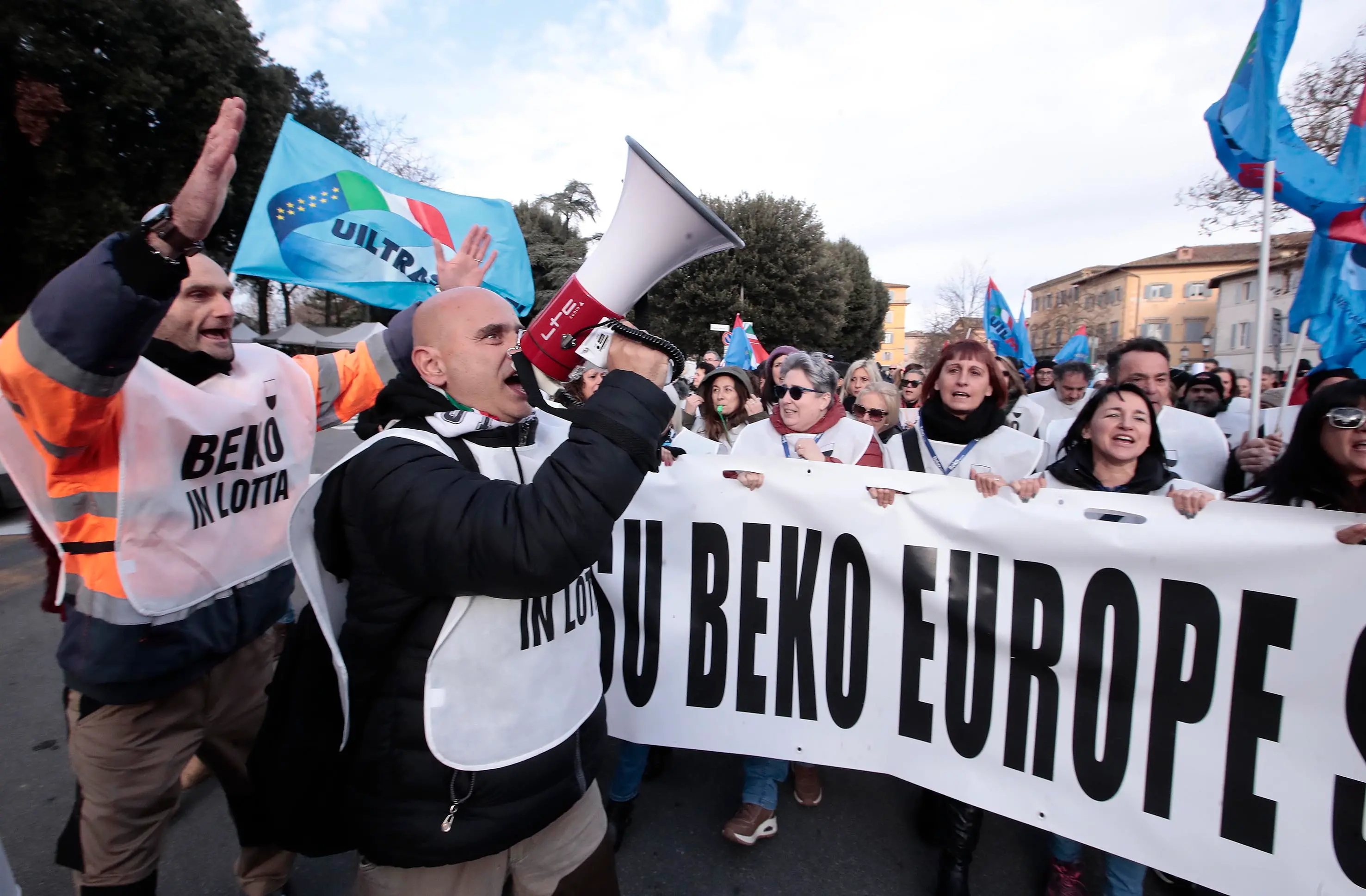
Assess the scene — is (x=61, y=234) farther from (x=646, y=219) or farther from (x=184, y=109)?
(x=646, y=219)

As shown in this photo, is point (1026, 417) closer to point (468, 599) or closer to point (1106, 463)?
point (1106, 463)

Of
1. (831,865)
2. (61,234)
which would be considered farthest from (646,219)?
(61,234)

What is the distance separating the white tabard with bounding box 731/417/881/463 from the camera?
309 cm

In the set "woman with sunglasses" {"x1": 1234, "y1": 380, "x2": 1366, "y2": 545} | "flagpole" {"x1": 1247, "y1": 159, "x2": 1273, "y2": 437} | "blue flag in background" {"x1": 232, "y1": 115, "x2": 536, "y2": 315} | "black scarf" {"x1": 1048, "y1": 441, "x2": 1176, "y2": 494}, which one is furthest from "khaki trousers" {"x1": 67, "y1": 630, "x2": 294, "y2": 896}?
"flagpole" {"x1": 1247, "y1": 159, "x2": 1273, "y2": 437}

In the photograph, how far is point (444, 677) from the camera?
1.30 meters

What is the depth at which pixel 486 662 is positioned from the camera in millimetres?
1322

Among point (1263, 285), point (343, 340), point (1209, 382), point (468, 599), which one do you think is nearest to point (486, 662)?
point (468, 599)

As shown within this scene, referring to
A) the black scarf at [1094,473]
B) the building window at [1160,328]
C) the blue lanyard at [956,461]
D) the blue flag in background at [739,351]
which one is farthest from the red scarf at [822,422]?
the building window at [1160,328]

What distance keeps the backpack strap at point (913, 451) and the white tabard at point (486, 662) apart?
195 cm

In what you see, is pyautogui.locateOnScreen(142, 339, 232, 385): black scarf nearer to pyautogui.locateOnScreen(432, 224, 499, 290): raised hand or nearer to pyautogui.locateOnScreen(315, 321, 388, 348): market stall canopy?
pyautogui.locateOnScreen(432, 224, 499, 290): raised hand

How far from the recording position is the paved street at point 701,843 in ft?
7.63

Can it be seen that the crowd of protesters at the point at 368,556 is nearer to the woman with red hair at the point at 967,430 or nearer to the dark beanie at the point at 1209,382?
the woman with red hair at the point at 967,430

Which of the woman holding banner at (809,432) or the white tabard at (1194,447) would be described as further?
the white tabard at (1194,447)

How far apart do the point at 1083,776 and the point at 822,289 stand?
26091 mm
